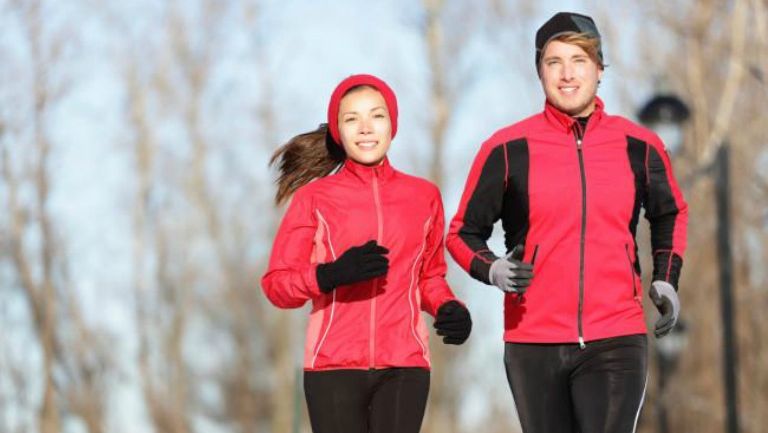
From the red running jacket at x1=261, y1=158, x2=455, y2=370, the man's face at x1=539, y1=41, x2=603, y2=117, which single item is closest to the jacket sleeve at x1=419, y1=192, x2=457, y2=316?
the red running jacket at x1=261, y1=158, x2=455, y2=370

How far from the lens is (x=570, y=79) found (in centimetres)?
574

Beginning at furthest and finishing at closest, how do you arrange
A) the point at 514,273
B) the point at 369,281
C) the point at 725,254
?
the point at 725,254 → the point at 369,281 → the point at 514,273

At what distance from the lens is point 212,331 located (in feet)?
108

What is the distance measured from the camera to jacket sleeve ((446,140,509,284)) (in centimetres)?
577

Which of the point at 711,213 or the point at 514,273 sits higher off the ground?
the point at 711,213

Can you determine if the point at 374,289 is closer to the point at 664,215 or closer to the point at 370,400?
the point at 370,400

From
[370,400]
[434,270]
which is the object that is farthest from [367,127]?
[370,400]

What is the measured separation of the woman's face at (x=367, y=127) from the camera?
5867mm

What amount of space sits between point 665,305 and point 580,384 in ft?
1.46

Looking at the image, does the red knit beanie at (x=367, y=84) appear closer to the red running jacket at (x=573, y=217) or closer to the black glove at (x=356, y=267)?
the red running jacket at (x=573, y=217)

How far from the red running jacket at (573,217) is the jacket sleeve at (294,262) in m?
0.55

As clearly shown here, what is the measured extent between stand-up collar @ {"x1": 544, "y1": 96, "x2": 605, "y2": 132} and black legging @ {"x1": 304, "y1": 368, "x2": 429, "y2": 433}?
104 centimetres

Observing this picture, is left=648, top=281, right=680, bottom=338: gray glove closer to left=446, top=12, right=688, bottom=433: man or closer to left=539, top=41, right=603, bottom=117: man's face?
left=446, top=12, right=688, bottom=433: man

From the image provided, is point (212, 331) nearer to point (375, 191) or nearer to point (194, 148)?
point (194, 148)
